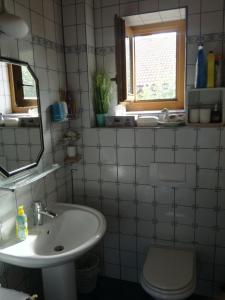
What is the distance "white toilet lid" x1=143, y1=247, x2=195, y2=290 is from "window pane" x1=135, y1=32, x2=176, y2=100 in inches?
46.5

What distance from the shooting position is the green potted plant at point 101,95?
6.82 ft

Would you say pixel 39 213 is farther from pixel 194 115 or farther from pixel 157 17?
pixel 157 17

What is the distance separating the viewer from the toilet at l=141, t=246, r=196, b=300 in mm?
1615

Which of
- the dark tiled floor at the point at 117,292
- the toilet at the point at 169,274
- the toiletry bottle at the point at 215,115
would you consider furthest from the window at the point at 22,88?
the dark tiled floor at the point at 117,292

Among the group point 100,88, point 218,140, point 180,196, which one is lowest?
point 180,196

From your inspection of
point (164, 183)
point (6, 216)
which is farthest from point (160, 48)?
point (6, 216)

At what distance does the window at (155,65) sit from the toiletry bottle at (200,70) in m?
0.33

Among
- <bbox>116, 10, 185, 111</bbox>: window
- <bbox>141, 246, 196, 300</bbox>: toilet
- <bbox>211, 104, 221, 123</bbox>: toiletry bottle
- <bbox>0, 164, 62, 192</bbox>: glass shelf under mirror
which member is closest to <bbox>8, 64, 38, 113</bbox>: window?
<bbox>0, 164, 62, 192</bbox>: glass shelf under mirror

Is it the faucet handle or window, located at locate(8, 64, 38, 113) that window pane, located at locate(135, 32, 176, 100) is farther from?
the faucet handle

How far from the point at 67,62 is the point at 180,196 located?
1.29 m

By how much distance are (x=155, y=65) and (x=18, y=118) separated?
1194mm

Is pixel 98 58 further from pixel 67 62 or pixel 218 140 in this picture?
pixel 218 140

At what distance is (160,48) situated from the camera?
2.19m

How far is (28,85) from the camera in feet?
5.47
